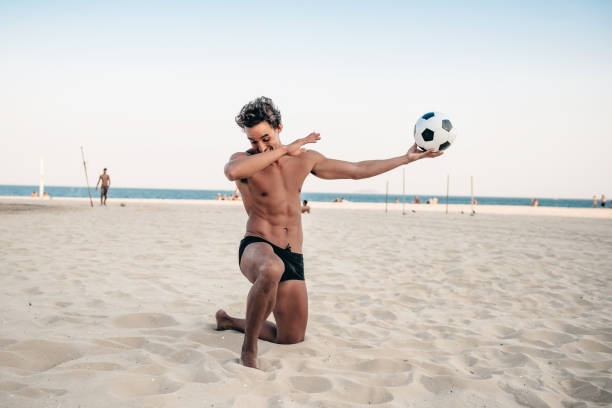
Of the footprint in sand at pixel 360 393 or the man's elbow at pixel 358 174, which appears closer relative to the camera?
the footprint in sand at pixel 360 393

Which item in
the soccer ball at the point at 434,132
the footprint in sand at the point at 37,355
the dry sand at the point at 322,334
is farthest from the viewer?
the soccer ball at the point at 434,132

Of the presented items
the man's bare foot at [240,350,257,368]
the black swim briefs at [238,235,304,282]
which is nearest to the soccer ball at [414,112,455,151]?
the black swim briefs at [238,235,304,282]

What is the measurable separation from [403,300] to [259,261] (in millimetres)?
2362

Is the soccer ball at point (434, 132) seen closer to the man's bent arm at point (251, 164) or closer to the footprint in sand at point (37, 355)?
the man's bent arm at point (251, 164)

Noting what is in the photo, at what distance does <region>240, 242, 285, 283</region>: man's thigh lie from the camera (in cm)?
287

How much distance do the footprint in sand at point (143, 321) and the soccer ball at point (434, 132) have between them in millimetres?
2677

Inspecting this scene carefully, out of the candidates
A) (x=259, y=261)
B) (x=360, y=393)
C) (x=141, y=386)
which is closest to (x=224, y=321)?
(x=259, y=261)

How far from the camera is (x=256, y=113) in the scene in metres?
3.29

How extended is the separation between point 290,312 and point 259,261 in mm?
566

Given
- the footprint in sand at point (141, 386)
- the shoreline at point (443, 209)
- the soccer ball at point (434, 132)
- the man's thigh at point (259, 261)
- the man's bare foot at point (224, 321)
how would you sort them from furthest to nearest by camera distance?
1. the shoreline at point (443, 209)
2. the soccer ball at point (434, 132)
3. the man's bare foot at point (224, 321)
4. the man's thigh at point (259, 261)
5. the footprint in sand at point (141, 386)

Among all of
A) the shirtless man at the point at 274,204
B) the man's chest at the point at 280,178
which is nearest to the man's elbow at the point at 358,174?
the shirtless man at the point at 274,204

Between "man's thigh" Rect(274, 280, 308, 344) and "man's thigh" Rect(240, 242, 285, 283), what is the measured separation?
337 mm

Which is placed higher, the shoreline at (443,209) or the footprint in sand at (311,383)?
the shoreline at (443,209)

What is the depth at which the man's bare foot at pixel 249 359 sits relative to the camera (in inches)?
109
